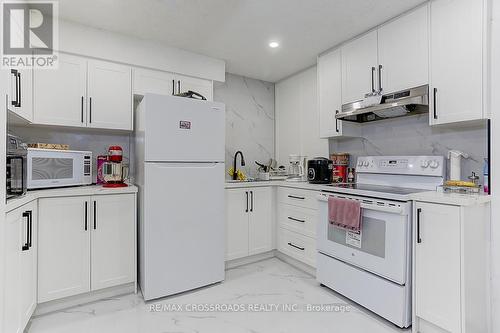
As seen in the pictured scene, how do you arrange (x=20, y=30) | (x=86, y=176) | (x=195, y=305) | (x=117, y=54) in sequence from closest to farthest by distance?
(x=20, y=30)
(x=195, y=305)
(x=86, y=176)
(x=117, y=54)

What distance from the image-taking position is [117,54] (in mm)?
2506

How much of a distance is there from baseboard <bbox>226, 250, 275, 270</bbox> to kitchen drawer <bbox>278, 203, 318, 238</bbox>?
0.42 m

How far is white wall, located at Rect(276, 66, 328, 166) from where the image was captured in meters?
3.29

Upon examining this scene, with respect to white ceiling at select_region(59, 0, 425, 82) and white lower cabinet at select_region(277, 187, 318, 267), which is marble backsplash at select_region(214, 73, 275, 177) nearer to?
white ceiling at select_region(59, 0, 425, 82)

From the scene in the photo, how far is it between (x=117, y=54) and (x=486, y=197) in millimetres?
3153

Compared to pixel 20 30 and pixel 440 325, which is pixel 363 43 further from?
pixel 20 30

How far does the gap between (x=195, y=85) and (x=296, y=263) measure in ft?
7.47

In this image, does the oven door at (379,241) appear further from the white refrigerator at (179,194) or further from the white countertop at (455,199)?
the white refrigerator at (179,194)

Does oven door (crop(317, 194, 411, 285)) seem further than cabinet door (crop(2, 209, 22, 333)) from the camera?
Yes

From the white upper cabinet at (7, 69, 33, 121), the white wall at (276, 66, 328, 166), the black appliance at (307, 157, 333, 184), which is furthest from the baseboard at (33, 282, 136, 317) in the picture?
the white wall at (276, 66, 328, 166)

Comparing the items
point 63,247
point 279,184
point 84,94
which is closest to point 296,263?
point 279,184

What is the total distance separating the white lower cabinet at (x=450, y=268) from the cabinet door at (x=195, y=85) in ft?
7.70

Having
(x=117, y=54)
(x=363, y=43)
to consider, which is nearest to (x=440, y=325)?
(x=363, y=43)

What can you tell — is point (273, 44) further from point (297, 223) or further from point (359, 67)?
point (297, 223)
